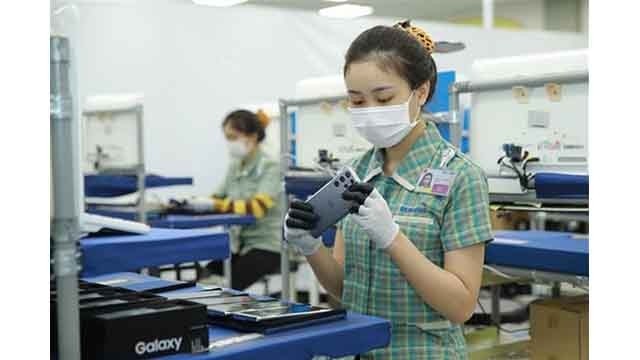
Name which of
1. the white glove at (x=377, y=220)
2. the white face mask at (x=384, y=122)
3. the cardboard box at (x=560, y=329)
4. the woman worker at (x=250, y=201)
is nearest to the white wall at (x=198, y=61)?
the woman worker at (x=250, y=201)

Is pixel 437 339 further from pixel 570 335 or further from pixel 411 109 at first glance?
pixel 570 335

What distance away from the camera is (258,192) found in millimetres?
4926

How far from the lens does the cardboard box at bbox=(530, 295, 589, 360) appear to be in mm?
2678

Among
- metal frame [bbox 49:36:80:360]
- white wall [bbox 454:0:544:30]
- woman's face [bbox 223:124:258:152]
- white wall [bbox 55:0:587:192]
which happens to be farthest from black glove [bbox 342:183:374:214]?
white wall [bbox 454:0:544:30]

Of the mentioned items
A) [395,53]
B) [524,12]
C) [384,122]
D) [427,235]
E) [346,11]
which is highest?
[524,12]

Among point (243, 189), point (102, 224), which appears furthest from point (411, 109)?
point (243, 189)

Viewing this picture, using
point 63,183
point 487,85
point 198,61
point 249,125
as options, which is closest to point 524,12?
point 198,61

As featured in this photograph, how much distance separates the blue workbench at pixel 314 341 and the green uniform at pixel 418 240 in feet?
0.26

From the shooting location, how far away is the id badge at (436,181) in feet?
4.91

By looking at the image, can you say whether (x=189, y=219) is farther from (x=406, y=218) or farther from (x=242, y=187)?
(x=406, y=218)

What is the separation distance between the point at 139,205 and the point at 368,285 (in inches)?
115

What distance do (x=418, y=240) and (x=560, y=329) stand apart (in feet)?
4.65

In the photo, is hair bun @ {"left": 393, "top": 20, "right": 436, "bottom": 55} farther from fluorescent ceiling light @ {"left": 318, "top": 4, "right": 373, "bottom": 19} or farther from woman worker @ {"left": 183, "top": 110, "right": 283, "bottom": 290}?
fluorescent ceiling light @ {"left": 318, "top": 4, "right": 373, "bottom": 19}

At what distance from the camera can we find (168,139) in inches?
246
